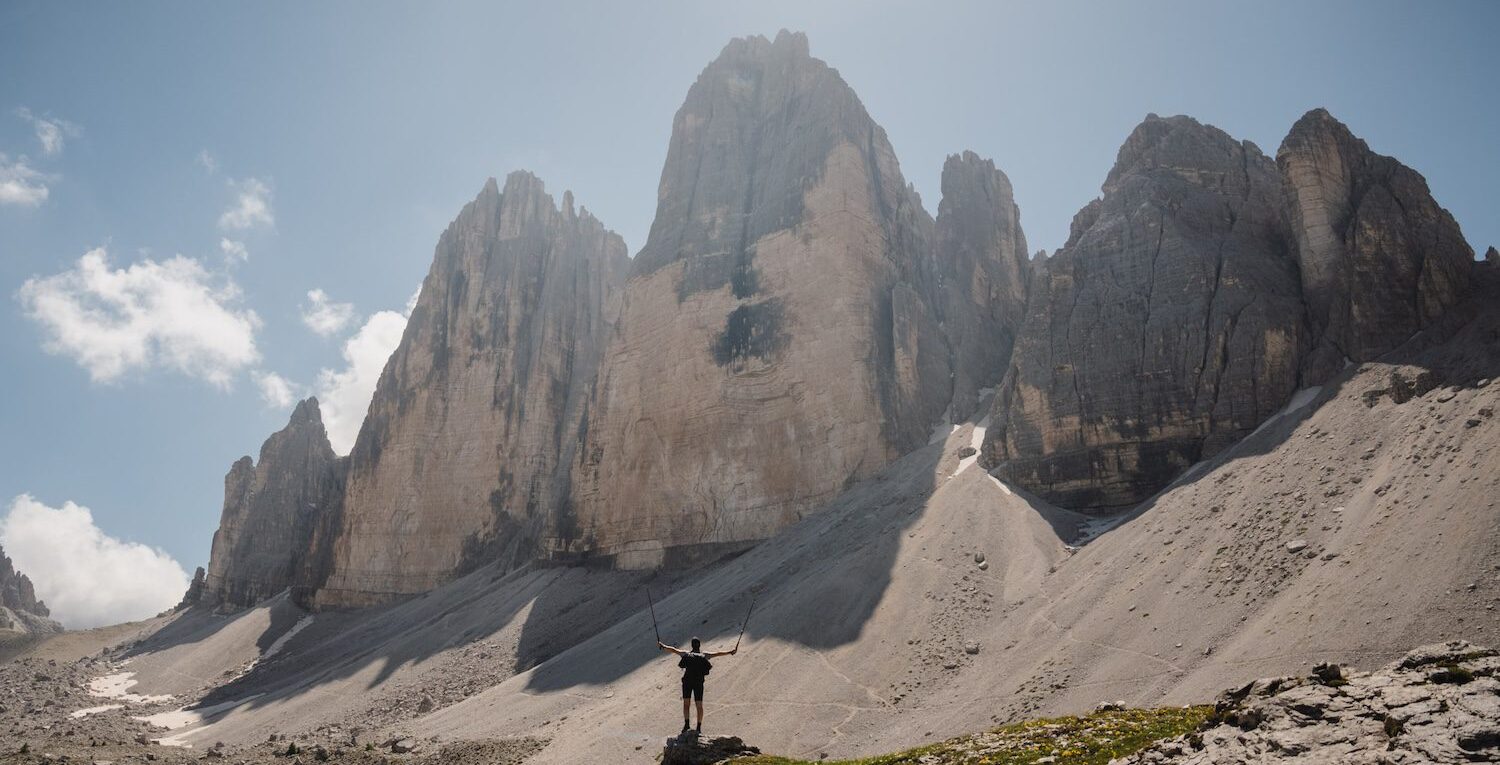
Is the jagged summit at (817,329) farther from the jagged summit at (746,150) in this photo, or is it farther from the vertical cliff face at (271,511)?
the vertical cliff face at (271,511)

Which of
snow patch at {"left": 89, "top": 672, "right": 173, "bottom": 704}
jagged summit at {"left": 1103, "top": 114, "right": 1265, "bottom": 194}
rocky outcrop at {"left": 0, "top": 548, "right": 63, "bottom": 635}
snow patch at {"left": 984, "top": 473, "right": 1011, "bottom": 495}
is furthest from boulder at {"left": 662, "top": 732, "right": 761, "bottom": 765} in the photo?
rocky outcrop at {"left": 0, "top": 548, "right": 63, "bottom": 635}

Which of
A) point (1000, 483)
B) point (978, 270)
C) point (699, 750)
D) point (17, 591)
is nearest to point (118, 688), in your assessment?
point (1000, 483)

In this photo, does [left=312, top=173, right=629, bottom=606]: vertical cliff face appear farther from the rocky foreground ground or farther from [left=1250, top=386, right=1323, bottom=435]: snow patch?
the rocky foreground ground

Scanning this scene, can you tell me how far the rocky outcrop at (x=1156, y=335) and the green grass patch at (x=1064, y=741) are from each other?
21.0 m

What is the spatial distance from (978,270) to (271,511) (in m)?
76.5

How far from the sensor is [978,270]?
174 feet

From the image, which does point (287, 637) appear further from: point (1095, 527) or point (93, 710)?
point (1095, 527)

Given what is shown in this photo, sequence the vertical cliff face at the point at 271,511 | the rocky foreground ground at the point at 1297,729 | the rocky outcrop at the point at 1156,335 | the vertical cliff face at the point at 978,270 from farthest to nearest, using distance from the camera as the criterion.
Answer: the vertical cliff face at the point at 271,511
the vertical cliff face at the point at 978,270
the rocky outcrop at the point at 1156,335
the rocky foreground ground at the point at 1297,729

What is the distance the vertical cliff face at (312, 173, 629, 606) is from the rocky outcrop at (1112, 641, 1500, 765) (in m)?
54.7

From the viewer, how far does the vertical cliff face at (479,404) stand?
65.4 meters

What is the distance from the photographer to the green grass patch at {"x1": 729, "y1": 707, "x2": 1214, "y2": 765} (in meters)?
9.34

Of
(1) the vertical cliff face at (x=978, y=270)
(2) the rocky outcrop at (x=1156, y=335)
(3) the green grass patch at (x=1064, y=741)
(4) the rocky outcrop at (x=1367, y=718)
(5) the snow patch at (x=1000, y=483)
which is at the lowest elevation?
(3) the green grass patch at (x=1064, y=741)

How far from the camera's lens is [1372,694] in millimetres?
7953

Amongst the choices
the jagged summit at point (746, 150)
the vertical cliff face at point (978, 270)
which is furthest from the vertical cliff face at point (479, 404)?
the vertical cliff face at point (978, 270)
